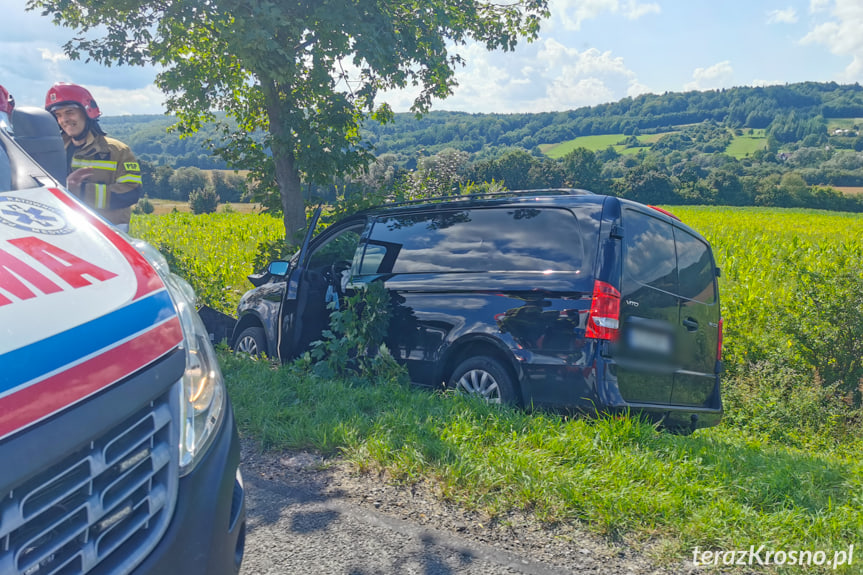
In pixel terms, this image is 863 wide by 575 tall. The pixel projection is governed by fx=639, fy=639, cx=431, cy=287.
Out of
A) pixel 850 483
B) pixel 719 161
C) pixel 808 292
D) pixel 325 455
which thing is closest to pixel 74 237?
pixel 325 455

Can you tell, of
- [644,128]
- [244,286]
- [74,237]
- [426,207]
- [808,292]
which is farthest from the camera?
[644,128]

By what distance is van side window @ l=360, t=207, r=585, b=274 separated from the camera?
4.74 metres

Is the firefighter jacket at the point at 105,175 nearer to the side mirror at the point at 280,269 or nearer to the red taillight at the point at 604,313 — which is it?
the side mirror at the point at 280,269

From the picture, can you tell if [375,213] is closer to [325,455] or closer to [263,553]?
[325,455]

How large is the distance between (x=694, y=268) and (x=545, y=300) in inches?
63.8

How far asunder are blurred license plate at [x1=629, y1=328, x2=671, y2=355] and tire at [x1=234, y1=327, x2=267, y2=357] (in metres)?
4.15

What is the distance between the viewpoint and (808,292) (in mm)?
8516

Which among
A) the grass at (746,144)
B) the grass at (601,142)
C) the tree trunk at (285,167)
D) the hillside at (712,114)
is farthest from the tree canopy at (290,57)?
the grass at (746,144)

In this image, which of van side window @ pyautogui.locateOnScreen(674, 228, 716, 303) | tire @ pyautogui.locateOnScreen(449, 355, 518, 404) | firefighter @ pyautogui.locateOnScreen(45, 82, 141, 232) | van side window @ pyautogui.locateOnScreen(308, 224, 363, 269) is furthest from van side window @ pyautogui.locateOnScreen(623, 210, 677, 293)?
firefighter @ pyautogui.locateOnScreen(45, 82, 141, 232)

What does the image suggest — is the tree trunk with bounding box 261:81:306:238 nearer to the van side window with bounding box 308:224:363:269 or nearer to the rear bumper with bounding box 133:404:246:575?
the van side window with bounding box 308:224:363:269

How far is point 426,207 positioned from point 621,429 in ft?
8.90

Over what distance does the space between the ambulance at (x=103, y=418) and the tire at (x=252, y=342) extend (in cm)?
481

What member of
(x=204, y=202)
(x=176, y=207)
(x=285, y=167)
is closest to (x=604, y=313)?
(x=285, y=167)

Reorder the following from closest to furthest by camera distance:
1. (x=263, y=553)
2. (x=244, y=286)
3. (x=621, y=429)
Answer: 1. (x=263, y=553)
2. (x=621, y=429)
3. (x=244, y=286)
